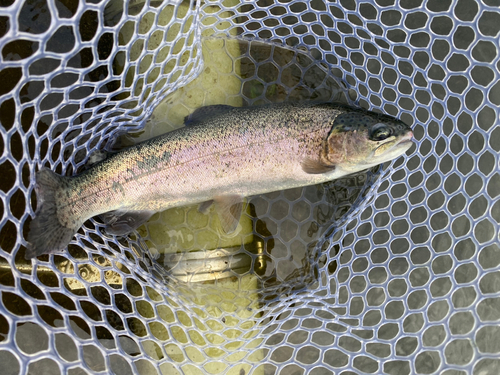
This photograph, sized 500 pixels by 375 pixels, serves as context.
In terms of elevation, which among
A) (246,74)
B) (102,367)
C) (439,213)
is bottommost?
(102,367)

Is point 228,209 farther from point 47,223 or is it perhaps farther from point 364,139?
point 47,223

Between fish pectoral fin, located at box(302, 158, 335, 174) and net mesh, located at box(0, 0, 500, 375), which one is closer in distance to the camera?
fish pectoral fin, located at box(302, 158, 335, 174)

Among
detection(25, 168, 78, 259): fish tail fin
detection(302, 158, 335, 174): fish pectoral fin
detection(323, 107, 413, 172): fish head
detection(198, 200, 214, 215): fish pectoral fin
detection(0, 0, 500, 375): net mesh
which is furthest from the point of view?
detection(198, 200, 214, 215): fish pectoral fin

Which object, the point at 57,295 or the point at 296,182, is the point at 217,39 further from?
the point at 57,295

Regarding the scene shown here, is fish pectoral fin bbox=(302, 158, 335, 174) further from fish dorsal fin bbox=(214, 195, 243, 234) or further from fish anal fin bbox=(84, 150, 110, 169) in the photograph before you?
fish anal fin bbox=(84, 150, 110, 169)

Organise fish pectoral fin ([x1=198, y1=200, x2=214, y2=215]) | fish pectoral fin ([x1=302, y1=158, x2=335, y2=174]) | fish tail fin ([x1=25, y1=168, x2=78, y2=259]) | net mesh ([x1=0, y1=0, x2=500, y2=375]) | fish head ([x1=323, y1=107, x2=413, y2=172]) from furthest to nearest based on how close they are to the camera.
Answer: fish pectoral fin ([x1=198, y1=200, x2=214, y2=215]), net mesh ([x1=0, y1=0, x2=500, y2=375]), fish pectoral fin ([x1=302, y1=158, x2=335, y2=174]), fish head ([x1=323, y1=107, x2=413, y2=172]), fish tail fin ([x1=25, y1=168, x2=78, y2=259])

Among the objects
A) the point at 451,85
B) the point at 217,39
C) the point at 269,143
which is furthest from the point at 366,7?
the point at 269,143

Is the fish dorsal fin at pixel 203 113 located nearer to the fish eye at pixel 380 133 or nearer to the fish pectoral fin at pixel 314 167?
the fish pectoral fin at pixel 314 167

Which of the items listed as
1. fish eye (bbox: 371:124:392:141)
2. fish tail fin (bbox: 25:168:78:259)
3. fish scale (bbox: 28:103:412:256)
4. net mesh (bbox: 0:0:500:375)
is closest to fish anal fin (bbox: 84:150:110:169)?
net mesh (bbox: 0:0:500:375)
